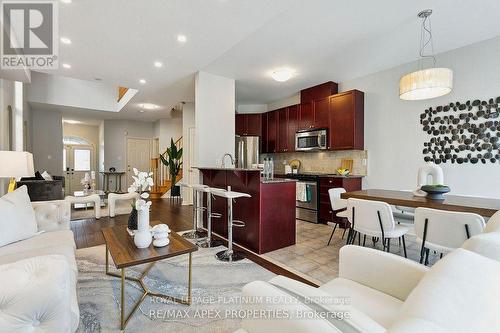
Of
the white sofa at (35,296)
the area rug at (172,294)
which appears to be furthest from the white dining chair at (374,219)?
the white sofa at (35,296)

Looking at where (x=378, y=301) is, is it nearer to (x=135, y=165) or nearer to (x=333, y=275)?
(x=333, y=275)

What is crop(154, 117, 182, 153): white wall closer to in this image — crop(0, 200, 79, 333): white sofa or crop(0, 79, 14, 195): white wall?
crop(0, 79, 14, 195): white wall

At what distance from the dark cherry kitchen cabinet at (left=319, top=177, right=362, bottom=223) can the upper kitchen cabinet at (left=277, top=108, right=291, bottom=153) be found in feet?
5.05

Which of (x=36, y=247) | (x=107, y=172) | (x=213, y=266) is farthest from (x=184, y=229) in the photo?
(x=107, y=172)

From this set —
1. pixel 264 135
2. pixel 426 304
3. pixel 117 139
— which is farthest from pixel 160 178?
pixel 426 304

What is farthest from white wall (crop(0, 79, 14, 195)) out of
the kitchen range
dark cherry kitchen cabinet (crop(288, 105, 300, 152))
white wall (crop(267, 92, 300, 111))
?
white wall (crop(267, 92, 300, 111))

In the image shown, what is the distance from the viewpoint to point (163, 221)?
4.74 m

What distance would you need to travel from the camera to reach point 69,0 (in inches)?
95.7

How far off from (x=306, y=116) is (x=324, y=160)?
107cm

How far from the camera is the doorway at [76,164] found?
960cm

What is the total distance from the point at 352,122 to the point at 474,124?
1692 millimetres

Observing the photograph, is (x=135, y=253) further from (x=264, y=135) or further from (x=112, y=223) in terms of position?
(x=264, y=135)

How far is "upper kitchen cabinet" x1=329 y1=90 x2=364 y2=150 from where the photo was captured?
4.48 m

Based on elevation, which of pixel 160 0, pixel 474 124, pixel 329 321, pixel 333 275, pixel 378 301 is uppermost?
pixel 160 0
